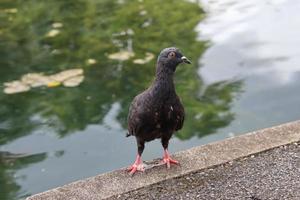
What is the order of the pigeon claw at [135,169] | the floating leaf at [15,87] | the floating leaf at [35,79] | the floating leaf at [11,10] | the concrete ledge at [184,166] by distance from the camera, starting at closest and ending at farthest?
1. the concrete ledge at [184,166]
2. the pigeon claw at [135,169]
3. the floating leaf at [15,87]
4. the floating leaf at [35,79]
5. the floating leaf at [11,10]

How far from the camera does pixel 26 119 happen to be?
6863mm

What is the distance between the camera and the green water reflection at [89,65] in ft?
22.4

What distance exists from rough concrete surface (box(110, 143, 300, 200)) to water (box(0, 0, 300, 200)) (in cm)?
217

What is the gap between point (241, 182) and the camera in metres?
3.75

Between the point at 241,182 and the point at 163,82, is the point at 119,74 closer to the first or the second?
the point at 163,82

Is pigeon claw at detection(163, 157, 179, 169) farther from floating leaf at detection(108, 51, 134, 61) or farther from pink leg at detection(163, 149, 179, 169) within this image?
floating leaf at detection(108, 51, 134, 61)

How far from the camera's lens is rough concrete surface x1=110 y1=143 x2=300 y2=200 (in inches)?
142

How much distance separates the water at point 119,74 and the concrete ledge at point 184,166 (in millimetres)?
1905

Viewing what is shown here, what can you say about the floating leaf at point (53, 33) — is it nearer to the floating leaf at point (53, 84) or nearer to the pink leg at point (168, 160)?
the floating leaf at point (53, 84)

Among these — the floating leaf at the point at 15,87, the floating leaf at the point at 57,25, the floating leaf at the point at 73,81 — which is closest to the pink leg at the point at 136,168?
the floating leaf at the point at 73,81

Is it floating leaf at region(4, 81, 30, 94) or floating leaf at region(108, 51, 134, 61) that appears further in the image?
floating leaf at region(108, 51, 134, 61)

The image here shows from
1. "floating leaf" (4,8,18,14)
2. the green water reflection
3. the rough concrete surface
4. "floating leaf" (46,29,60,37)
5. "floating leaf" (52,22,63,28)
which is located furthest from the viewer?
"floating leaf" (4,8,18,14)

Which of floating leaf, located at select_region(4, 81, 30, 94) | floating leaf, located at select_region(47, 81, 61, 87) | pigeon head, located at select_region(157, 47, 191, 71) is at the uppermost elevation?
pigeon head, located at select_region(157, 47, 191, 71)

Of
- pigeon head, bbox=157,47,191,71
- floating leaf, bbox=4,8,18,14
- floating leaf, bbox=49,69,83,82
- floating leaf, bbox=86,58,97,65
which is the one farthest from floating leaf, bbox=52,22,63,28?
pigeon head, bbox=157,47,191,71
